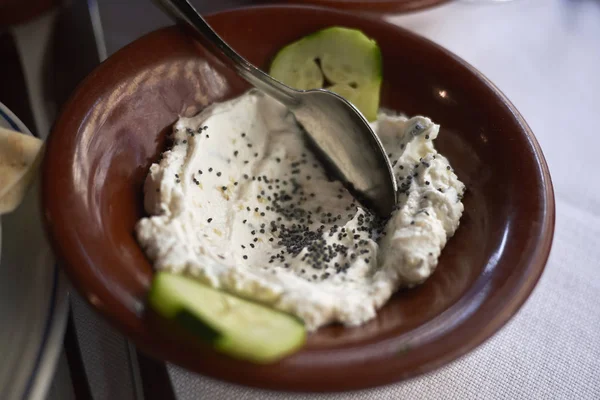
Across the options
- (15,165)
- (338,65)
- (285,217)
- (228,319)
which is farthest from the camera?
(338,65)

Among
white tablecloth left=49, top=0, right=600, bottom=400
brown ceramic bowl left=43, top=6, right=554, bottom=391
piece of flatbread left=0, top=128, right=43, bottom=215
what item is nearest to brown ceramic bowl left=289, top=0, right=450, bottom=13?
brown ceramic bowl left=43, top=6, right=554, bottom=391

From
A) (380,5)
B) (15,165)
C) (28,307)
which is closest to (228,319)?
(28,307)

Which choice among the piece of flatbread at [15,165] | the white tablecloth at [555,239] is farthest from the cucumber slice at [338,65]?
the piece of flatbread at [15,165]

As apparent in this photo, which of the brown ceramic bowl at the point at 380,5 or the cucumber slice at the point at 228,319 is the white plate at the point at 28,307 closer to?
the cucumber slice at the point at 228,319

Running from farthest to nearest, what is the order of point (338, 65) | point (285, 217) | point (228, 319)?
point (338, 65), point (285, 217), point (228, 319)

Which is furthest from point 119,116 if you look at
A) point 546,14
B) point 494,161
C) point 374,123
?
point 546,14

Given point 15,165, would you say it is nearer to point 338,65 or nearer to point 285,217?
point 285,217

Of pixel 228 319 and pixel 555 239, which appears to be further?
pixel 555 239
